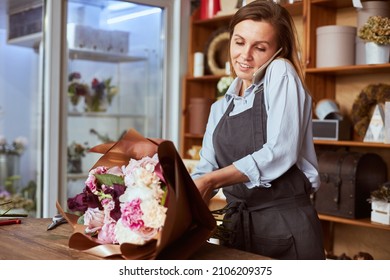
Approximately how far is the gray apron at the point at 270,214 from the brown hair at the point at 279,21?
135 mm

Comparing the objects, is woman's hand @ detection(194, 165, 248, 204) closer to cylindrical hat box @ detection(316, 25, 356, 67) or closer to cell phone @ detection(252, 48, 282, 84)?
cell phone @ detection(252, 48, 282, 84)

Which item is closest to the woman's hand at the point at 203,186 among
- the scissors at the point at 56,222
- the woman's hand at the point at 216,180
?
the woman's hand at the point at 216,180

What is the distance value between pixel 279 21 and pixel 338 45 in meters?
1.71

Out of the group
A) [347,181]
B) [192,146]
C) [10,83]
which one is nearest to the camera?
[347,181]

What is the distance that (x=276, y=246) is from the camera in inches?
63.9

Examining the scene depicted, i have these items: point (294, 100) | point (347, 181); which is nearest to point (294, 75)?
point (294, 100)

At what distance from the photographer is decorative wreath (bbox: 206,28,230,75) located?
4.03 meters

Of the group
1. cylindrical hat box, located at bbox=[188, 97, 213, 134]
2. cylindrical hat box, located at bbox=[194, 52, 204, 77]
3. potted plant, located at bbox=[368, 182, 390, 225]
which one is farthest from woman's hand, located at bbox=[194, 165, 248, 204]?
cylindrical hat box, located at bbox=[194, 52, 204, 77]

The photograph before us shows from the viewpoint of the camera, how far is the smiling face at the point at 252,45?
65.7 inches

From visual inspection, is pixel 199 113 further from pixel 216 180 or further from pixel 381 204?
pixel 216 180

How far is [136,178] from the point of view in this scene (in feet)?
3.76

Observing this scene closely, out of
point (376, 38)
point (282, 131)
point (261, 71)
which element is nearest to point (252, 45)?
point (261, 71)
